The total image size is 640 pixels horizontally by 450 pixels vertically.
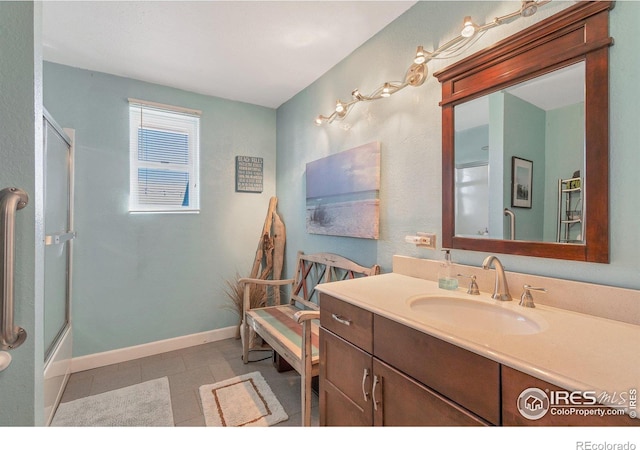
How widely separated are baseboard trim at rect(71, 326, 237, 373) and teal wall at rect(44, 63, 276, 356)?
1.9 inches

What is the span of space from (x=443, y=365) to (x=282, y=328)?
1.40m

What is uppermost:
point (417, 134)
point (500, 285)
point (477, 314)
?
point (417, 134)

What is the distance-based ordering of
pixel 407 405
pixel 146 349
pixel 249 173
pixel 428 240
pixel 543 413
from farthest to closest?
1. pixel 249 173
2. pixel 146 349
3. pixel 428 240
4. pixel 407 405
5. pixel 543 413

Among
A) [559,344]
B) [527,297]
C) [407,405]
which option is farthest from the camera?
[527,297]

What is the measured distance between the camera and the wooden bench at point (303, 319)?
1.55m

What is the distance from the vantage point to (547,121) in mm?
1126

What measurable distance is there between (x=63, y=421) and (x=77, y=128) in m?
2.10

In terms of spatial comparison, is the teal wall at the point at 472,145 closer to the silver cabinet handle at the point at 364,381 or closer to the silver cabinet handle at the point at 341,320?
the silver cabinet handle at the point at 341,320

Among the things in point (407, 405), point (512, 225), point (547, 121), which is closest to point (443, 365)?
point (407, 405)

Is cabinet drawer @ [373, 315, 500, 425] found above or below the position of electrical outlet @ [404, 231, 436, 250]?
below

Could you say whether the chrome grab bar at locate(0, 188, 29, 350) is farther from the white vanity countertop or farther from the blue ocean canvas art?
the blue ocean canvas art

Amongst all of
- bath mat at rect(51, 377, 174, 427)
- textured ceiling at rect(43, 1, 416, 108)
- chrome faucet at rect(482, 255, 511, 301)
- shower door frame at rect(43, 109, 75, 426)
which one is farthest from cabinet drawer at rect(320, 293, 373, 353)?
textured ceiling at rect(43, 1, 416, 108)

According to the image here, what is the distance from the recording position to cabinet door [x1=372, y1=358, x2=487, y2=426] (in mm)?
825

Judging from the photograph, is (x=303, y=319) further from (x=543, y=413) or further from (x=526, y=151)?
(x=526, y=151)
